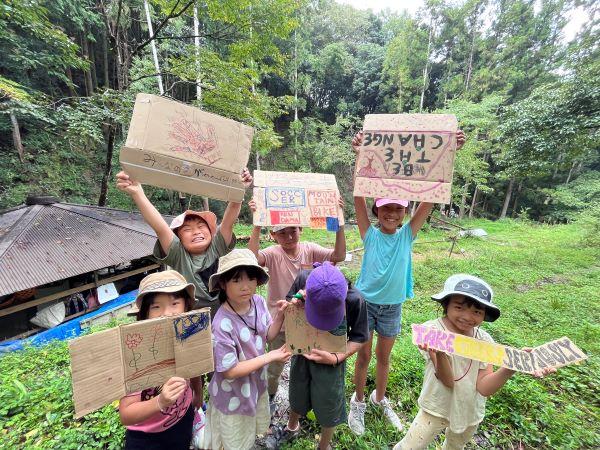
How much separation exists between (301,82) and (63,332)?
22647 mm

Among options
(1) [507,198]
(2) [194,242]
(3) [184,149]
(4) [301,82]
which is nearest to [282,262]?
(2) [194,242]

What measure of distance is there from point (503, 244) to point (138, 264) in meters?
16.6

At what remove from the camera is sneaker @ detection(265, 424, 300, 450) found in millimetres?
2232

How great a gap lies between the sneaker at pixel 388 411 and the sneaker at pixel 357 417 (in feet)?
0.61

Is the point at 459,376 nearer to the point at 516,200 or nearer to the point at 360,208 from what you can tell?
the point at 360,208

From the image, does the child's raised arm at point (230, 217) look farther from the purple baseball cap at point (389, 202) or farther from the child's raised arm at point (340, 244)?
the purple baseball cap at point (389, 202)

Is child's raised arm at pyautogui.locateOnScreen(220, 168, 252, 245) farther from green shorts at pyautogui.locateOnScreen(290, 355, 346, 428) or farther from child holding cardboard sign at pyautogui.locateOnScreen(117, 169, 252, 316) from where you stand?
green shorts at pyautogui.locateOnScreen(290, 355, 346, 428)

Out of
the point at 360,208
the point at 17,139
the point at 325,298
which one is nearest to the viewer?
the point at 325,298

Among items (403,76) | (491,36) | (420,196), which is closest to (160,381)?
(420,196)

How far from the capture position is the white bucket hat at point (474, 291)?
5.08ft

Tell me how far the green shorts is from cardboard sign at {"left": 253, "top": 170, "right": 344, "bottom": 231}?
1.06m

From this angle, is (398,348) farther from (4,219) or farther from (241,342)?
(4,219)

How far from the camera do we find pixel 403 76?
71.0ft

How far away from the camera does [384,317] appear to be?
2.30 metres
